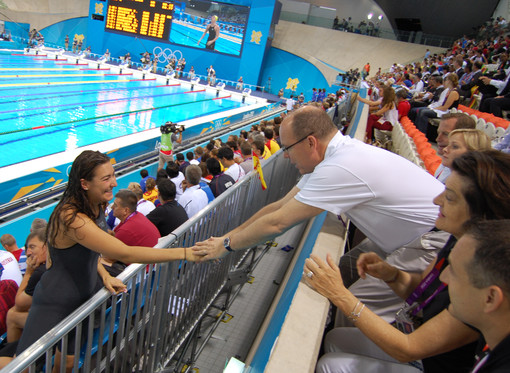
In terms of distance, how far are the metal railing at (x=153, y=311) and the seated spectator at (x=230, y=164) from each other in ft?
4.67

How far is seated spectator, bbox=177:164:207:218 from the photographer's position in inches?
145

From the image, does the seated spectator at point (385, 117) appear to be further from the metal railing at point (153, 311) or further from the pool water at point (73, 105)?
the pool water at point (73, 105)

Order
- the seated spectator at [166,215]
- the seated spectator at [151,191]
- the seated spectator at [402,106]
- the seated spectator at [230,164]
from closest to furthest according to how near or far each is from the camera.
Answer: the seated spectator at [166,215] < the seated spectator at [230,164] < the seated spectator at [151,191] < the seated spectator at [402,106]

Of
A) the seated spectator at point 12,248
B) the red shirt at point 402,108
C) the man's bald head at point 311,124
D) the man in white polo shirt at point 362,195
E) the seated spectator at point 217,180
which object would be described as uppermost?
the red shirt at point 402,108

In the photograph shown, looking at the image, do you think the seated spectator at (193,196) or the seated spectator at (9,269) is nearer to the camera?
the seated spectator at (9,269)

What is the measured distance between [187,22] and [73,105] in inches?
559

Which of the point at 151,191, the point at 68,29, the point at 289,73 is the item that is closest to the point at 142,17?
the point at 68,29

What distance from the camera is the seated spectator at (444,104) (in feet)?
19.0

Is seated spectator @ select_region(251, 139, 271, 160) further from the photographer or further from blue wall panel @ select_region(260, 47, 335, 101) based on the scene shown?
blue wall panel @ select_region(260, 47, 335, 101)

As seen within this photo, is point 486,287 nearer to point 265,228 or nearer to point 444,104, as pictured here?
point 265,228

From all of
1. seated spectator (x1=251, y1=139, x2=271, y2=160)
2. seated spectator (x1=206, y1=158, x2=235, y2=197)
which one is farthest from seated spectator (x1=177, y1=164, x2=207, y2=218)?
seated spectator (x1=251, y1=139, x2=271, y2=160)

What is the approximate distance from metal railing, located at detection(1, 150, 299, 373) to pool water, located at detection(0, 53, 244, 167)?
22.9 ft

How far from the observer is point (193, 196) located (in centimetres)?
371

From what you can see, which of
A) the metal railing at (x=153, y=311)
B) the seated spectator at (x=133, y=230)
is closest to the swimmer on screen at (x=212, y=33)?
the metal railing at (x=153, y=311)
